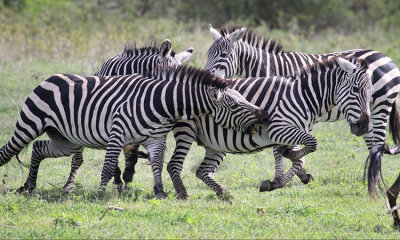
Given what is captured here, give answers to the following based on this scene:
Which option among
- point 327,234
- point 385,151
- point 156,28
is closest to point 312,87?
point 385,151

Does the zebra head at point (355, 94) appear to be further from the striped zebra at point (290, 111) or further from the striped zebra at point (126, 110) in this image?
the striped zebra at point (126, 110)

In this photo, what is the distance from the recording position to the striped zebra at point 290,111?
7.62 m

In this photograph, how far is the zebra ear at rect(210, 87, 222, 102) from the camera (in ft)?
24.7

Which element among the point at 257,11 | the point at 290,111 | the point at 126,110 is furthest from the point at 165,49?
the point at 257,11

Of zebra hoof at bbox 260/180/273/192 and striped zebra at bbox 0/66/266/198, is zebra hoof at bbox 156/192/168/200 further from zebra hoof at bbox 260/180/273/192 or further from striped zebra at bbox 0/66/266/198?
zebra hoof at bbox 260/180/273/192

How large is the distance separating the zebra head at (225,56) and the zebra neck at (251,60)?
4.2 inches

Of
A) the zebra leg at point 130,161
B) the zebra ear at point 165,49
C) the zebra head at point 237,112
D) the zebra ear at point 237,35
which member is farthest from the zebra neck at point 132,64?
the zebra head at point 237,112

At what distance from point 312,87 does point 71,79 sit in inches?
135

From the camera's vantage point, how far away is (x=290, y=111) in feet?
25.5

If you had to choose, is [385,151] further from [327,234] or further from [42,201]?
[42,201]

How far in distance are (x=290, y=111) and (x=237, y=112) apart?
0.73 m

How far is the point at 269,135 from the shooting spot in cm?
772

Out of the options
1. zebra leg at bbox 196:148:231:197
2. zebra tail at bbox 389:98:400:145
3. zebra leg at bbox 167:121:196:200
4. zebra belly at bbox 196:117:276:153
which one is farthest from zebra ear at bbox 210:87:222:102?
zebra tail at bbox 389:98:400:145

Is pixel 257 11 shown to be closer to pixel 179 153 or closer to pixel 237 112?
pixel 179 153
